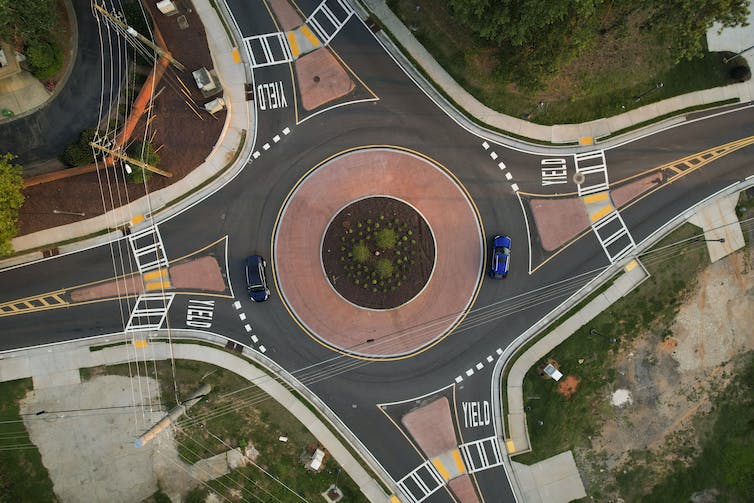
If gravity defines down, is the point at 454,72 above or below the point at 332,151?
above

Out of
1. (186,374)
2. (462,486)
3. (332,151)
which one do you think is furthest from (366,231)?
(462,486)

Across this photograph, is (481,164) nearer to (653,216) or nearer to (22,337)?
(653,216)

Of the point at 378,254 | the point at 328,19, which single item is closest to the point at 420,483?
the point at 378,254

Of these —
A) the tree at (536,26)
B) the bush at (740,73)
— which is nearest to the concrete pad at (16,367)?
the tree at (536,26)

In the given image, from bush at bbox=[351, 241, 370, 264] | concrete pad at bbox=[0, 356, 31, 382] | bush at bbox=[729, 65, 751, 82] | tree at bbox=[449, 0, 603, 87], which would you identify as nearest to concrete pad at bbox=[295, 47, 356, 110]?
tree at bbox=[449, 0, 603, 87]

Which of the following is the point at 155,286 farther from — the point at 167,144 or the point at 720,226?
the point at 720,226

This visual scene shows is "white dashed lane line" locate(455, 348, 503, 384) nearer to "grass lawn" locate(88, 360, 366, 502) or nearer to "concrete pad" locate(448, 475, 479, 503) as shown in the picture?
"concrete pad" locate(448, 475, 479, 503)
